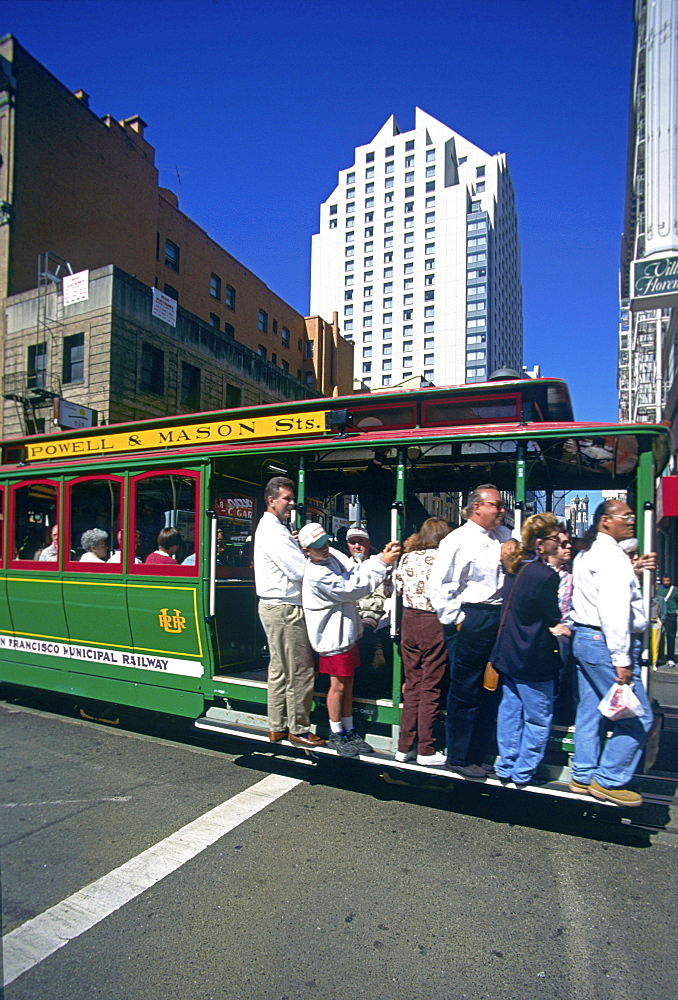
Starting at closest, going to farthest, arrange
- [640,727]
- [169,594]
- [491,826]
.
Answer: [640,727], [491,826], [169,594]

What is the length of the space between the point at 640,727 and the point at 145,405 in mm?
18916

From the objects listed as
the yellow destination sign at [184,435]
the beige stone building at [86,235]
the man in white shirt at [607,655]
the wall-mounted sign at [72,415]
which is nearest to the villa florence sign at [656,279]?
the yellow destination sign at [184,435]

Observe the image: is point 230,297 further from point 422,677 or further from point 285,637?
point 422,677

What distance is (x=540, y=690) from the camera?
4168mm

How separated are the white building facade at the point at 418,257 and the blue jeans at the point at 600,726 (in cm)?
7726

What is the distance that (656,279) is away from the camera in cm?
1540

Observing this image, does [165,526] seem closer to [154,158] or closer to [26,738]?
[26,738]

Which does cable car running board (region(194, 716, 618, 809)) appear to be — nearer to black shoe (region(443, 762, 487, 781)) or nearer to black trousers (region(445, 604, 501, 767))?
black shoe (region(443, 762, 487, 781))

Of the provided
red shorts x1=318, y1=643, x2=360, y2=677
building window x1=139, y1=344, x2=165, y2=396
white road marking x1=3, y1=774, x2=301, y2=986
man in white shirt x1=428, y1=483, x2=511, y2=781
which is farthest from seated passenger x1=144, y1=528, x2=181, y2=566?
building window x1=139, y1=344, x2=165, y2=396

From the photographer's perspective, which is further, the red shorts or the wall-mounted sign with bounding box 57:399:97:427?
the wall-mounted sign with bounding box 57:399:97:427

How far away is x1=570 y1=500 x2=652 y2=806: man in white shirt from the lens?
394cm

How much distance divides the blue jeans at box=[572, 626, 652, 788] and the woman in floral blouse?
94 centimetres

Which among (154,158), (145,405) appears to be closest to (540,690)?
(145,405)

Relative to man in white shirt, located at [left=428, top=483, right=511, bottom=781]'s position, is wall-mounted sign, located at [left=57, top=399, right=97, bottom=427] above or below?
above
